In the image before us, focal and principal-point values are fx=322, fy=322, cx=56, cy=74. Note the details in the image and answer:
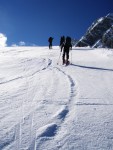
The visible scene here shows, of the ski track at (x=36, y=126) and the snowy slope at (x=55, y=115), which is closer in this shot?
the ski track at (x=36, y=126)

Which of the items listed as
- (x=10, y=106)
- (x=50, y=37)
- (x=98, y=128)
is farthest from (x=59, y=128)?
(x=50, y=37)

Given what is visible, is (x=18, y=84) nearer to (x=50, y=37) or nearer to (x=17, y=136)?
(x=17, y=136)

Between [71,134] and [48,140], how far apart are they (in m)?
0.49

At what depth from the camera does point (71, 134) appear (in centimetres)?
607

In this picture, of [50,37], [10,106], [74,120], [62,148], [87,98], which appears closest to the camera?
[62,148]

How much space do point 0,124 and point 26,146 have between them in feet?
3.60

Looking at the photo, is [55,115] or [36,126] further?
[55,115]

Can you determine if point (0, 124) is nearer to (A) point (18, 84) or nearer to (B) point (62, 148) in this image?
(B) point (62, 148)

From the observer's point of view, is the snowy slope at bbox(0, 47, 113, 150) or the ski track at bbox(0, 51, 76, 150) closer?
the ski track at bbox(0, 51, 76, 150)

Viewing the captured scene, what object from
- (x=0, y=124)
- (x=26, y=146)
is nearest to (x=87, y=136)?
(x=26, y=146)

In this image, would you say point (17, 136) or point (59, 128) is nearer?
point (17, 136)

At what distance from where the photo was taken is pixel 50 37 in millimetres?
35656

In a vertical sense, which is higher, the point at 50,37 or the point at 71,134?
the point at 50,37

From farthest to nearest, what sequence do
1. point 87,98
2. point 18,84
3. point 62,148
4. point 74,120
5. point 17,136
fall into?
point 18,84 → point 87,98 → point 74,120 → point 17,136 → point 62,148
